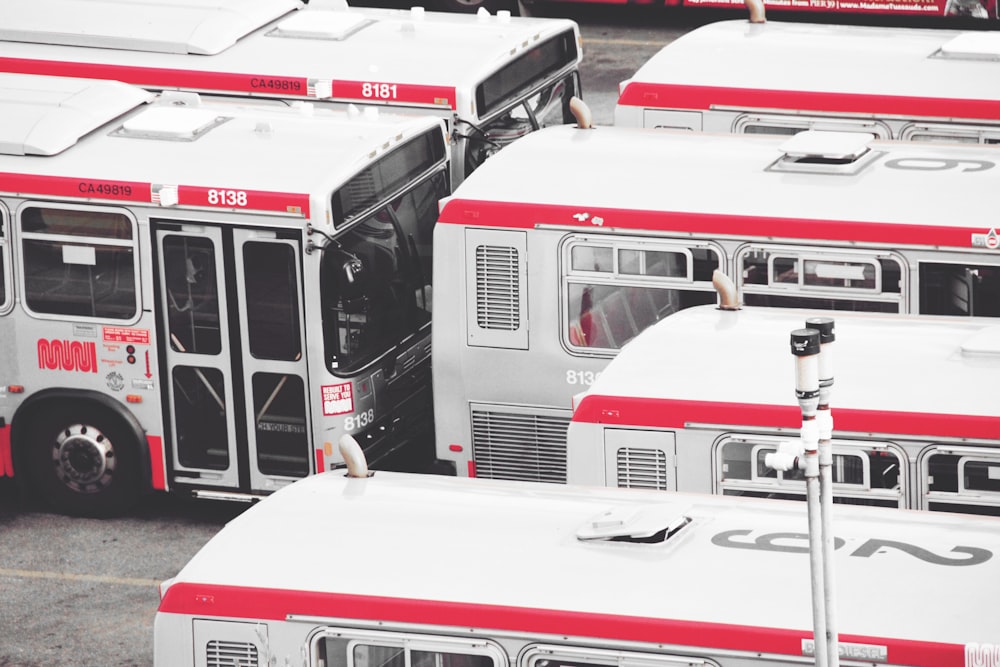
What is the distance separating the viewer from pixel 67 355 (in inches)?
590

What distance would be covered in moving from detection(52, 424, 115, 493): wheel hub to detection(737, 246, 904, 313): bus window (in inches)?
206

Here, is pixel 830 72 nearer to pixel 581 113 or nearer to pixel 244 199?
pixel 581 113

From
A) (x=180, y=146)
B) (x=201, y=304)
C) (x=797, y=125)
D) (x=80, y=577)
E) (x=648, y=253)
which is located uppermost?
(x=180, y=146)

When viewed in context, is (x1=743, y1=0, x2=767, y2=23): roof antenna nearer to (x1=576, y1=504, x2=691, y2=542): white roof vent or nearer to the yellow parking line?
the yellow parking line

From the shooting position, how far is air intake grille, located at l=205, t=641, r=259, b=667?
30.2 feet

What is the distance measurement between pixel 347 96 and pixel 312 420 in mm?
3991

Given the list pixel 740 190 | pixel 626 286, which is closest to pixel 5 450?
pixel 626 286

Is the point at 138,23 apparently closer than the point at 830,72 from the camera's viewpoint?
No

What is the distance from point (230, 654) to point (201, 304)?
19.0 ft

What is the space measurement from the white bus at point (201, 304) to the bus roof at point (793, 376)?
122 inches

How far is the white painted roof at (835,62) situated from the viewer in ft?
54.9

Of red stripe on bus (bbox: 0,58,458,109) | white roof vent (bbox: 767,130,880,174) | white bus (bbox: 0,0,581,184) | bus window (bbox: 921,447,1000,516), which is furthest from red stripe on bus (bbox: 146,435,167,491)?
bus window (bbox: 921,447,1000,516)

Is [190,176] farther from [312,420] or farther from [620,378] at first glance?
[620,378]

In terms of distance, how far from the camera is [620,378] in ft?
38.6
